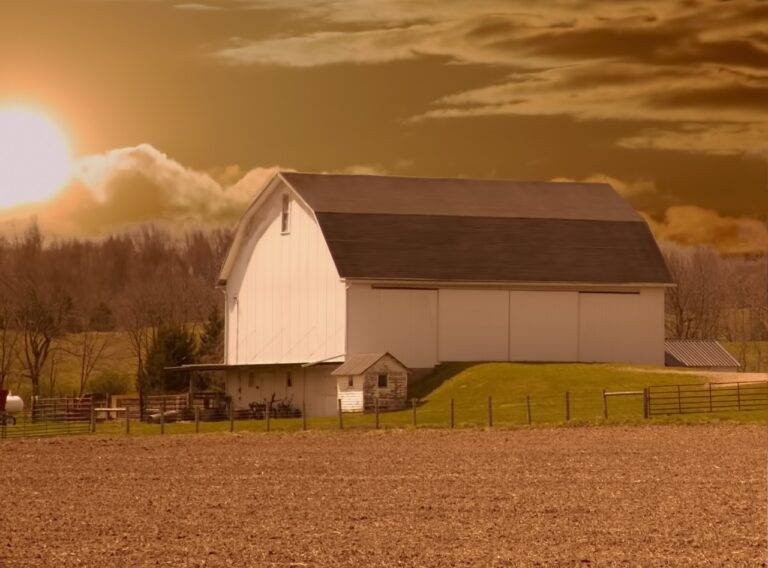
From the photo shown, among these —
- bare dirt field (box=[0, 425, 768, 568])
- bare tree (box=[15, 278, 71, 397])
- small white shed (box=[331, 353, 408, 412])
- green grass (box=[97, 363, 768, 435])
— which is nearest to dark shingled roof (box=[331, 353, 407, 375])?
small white shed (box=[331, 353, 408, 412])

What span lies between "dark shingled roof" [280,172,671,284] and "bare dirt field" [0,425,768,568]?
23923 millimetres

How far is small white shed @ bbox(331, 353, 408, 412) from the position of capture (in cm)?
5947

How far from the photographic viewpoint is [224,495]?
27.7 metres

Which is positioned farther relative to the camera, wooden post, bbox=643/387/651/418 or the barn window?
the barn window

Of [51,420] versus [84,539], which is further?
[51,420]

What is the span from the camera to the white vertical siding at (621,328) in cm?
6744

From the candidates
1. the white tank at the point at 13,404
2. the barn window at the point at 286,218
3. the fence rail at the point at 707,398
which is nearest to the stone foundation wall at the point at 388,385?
the fence rail at the point at 707,398

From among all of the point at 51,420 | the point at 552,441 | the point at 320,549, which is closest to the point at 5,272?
the point at 51,420

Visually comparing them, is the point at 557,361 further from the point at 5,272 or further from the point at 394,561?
the point at 5,272

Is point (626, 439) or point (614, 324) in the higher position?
point (614, 324)

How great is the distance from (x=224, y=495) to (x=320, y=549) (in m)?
8.05

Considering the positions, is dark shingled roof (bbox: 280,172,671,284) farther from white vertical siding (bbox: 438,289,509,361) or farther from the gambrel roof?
white vertical siding (bbox: 438,289,509,361)

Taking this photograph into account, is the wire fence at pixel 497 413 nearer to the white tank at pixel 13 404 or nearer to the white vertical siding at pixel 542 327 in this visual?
the white tank at pixel 13 404

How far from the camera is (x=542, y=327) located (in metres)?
66.8
